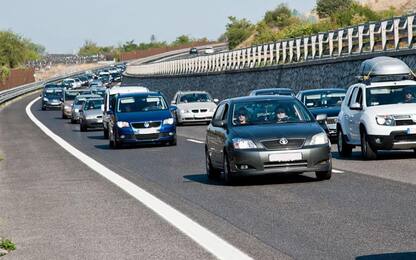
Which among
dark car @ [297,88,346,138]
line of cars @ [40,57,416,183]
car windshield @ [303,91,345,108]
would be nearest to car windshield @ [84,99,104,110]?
line of cars @ [40,57,416,183]

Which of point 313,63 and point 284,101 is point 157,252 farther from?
point 313,63

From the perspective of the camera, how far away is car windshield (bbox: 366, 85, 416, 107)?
2355 centimetres

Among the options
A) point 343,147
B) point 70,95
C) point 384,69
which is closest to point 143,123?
point 384,69

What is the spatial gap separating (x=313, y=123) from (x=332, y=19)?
79.6 m

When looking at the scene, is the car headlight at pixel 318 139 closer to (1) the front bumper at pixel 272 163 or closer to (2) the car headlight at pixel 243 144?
(1) the front bumper at pixel 272 163

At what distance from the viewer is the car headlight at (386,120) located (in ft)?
74.4

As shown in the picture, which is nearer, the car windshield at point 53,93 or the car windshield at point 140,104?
the car windshield at point 140,104

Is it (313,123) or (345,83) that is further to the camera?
(345,83)

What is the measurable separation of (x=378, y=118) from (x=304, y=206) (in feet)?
28.2

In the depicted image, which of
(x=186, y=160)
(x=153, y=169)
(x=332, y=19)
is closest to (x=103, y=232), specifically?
(x=153, y=169)

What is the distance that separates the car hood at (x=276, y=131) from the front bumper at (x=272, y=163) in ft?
0.79

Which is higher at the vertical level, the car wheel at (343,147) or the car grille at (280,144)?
the car grille at (280,144)

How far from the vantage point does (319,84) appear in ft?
161

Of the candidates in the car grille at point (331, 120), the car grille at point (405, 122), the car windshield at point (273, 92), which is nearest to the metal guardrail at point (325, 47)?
the car windshield at point (273, 92)
